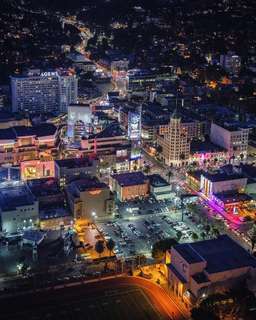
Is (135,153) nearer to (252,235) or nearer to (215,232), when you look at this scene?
(215,232)

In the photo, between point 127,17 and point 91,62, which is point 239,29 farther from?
point 91,62

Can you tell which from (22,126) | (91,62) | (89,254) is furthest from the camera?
(91,62)

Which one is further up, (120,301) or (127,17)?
(127,17)

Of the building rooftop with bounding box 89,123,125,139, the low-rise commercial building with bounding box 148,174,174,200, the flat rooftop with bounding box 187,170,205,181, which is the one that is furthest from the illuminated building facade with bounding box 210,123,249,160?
the low-rise commercial building with bounding box 148,174,174,200

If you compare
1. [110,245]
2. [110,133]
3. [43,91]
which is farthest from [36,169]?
[43,91]

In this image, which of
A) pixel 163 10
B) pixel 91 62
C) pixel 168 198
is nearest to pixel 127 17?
pixel 163 10

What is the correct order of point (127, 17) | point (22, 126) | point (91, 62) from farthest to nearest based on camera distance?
point (127, 17) → point (91, 62) → point (22, 126)
